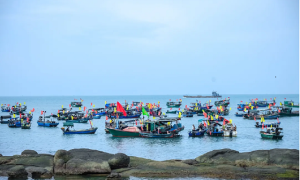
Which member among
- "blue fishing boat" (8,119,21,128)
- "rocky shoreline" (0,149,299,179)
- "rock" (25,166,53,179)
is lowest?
"blue fishing boat" (8,119,21,128)

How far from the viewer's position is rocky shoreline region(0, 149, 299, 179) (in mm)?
28141

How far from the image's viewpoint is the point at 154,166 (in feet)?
97.9

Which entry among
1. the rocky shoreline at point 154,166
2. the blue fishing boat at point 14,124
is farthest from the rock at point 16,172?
the blue fishing boat at point 14,124

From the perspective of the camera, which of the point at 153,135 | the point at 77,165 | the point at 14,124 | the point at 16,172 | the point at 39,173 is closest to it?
the point at 16,172

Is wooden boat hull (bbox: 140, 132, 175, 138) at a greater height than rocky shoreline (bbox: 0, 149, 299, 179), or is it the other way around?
rocky shoreline (bbox: 0, 149, 299, 179)

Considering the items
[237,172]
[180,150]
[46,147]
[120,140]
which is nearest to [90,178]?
[237,172]

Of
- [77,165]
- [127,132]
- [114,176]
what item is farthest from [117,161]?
[127,132]

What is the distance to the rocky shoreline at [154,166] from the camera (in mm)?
28141

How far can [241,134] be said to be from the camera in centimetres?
6862

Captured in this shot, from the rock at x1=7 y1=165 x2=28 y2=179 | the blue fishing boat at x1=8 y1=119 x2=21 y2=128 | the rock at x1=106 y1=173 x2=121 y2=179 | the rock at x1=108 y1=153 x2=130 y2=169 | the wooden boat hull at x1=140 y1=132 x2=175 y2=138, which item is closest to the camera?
the rock at x1=106 y1=173 x2=121 y2=179

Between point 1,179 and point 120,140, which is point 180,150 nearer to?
point 120,140

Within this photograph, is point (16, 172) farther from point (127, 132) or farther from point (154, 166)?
point (127, 132)

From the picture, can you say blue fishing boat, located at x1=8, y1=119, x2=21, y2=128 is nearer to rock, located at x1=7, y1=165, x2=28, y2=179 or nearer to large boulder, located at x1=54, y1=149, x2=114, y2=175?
large boulder, located at x1=54, y1=149, x2=114, y2=175

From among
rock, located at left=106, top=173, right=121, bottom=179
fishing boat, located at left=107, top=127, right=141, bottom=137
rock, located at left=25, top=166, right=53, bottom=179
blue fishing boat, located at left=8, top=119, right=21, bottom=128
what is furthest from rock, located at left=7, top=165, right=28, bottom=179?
blue fishing boat, located at left=8, top=119, right=21, bottom=128
